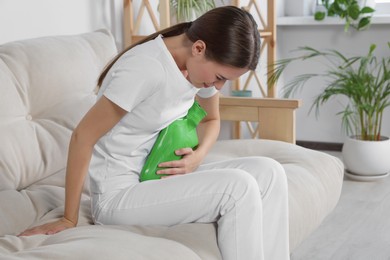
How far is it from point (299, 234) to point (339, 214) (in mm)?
1025

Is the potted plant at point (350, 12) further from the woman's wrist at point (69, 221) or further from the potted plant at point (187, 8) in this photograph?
the woman's wrist at point (69, 221)

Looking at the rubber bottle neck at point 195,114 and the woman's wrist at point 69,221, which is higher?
the rubber bottle neck at point 195,114

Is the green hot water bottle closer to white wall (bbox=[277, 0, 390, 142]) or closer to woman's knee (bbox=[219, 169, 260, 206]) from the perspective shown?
woman's knee (bbox=[219, 169, 260, 206])

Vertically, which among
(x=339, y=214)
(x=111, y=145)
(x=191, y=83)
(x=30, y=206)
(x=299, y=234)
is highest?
(x=191, y=83)

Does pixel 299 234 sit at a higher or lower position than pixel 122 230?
lower

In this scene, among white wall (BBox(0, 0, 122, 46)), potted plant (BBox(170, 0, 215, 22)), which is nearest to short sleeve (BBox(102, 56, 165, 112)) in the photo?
white wall (BBox(0, 0, 122, 46))

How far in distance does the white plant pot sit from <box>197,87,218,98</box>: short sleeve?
1616 mm

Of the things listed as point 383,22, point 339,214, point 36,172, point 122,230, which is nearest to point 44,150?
point 36,172

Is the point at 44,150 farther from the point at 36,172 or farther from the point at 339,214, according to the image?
the point at 339,214

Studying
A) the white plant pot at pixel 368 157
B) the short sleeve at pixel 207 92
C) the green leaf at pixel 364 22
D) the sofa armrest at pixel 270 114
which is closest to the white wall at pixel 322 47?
the green leaf at pixel 364 22

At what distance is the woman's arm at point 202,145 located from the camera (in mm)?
1648

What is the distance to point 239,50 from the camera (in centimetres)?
155

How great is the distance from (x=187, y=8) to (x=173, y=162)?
4.26ft

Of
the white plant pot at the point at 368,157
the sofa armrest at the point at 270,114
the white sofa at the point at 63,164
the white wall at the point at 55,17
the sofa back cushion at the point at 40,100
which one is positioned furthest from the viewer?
the white plant pot at the point at 368,157
